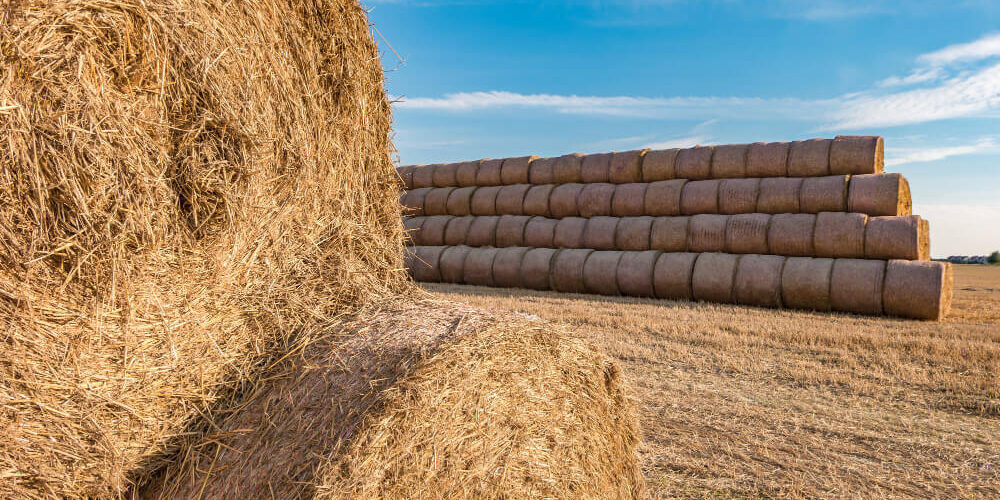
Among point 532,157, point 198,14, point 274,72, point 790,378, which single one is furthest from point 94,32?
point 532,157

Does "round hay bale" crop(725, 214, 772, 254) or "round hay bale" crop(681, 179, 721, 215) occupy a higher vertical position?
"round hay bale" crop(681, 179, 721, 215)

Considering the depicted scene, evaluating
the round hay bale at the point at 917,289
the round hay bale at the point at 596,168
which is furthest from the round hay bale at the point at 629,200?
the round hay bale at the point at 917,289

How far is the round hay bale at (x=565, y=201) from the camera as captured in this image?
11109 millimetres

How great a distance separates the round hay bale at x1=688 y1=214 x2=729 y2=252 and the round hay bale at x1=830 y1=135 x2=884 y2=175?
154cm

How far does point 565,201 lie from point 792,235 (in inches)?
147

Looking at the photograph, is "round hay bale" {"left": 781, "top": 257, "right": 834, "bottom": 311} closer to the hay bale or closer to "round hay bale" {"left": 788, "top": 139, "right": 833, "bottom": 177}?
the hay bale

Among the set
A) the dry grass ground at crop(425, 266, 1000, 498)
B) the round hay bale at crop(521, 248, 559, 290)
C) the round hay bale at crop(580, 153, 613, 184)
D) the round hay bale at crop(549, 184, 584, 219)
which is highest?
the round hay bale at crop(580, 153, 613, 184)

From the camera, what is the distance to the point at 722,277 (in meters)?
8.80

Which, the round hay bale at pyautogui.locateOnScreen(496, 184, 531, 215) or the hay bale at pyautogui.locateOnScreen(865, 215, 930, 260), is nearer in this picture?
the hay bale at pyautogui.locateOnScreen(865, 215, 930, 260)

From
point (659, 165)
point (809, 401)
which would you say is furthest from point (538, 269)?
point (809, 401)

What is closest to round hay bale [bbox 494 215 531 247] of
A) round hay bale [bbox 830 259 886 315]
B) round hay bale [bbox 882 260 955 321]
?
round hay bale [bbox 830 259 886 315]

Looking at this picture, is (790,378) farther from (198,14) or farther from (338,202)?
(198,14)

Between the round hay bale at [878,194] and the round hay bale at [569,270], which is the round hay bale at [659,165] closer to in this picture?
the round hay bale at [569,270]

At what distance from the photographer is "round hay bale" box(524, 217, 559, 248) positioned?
11.0m
